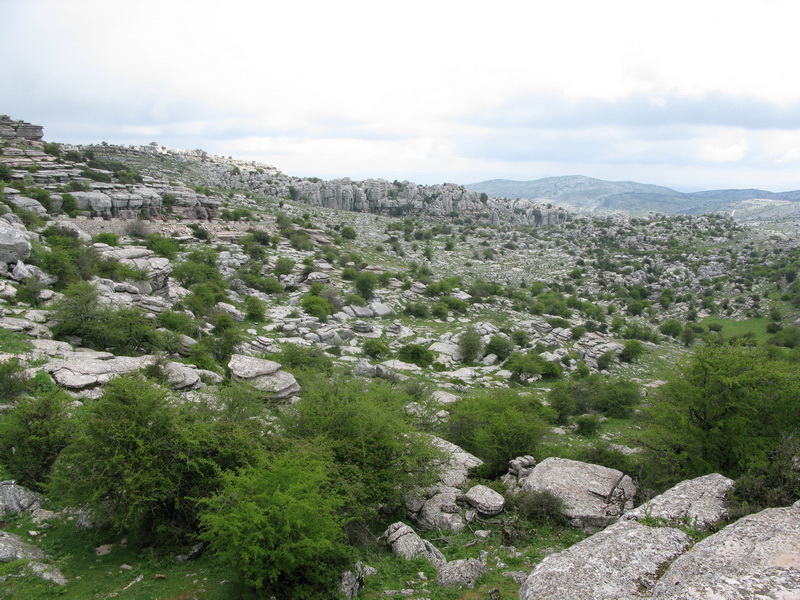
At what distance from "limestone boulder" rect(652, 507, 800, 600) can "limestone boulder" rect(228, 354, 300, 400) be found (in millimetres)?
13741

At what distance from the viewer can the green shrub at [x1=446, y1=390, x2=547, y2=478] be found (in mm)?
15750

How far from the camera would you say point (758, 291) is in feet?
180

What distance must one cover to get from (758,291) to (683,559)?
6300cm

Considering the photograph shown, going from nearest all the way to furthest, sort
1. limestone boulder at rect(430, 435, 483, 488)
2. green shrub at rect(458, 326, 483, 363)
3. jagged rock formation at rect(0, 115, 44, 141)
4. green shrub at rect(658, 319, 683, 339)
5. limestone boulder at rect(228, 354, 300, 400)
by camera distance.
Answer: limestone boulder at rect(430, 435, 483, 488)
limestone boulder at rect(228, 354, 300, 400)
green shrub at rect(458, 326, 483, 363)
green shrub at rect(658, 319, 683, 339)
jagged rock formation at rect(0, 115, 44, 141)

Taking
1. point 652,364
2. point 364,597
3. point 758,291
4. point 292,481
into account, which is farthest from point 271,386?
point 758,291

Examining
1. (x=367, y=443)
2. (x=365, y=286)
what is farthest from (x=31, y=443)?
(x=365, y=286)

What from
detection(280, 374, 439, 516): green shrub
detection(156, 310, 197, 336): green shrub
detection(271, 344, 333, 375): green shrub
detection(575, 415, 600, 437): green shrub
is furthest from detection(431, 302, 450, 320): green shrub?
detection(280, 374, 439, 516): green shrub

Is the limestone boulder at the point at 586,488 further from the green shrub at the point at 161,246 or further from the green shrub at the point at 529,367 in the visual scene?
the green shrub at the point at 161,246

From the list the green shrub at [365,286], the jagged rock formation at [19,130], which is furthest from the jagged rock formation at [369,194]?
the green shrub at [365,286]

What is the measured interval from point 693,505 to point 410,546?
251 inches

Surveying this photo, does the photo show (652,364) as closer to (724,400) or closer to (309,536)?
(724,400)

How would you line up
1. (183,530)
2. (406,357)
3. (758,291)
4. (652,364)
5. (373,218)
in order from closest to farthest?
(183,530) → (406,357) → (652,364) → (758,291) → (373,218)

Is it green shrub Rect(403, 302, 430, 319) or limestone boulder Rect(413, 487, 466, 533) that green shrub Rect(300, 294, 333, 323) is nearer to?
green shrub Rect(403, 302, 430, 319)

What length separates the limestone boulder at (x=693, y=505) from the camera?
8.80m
